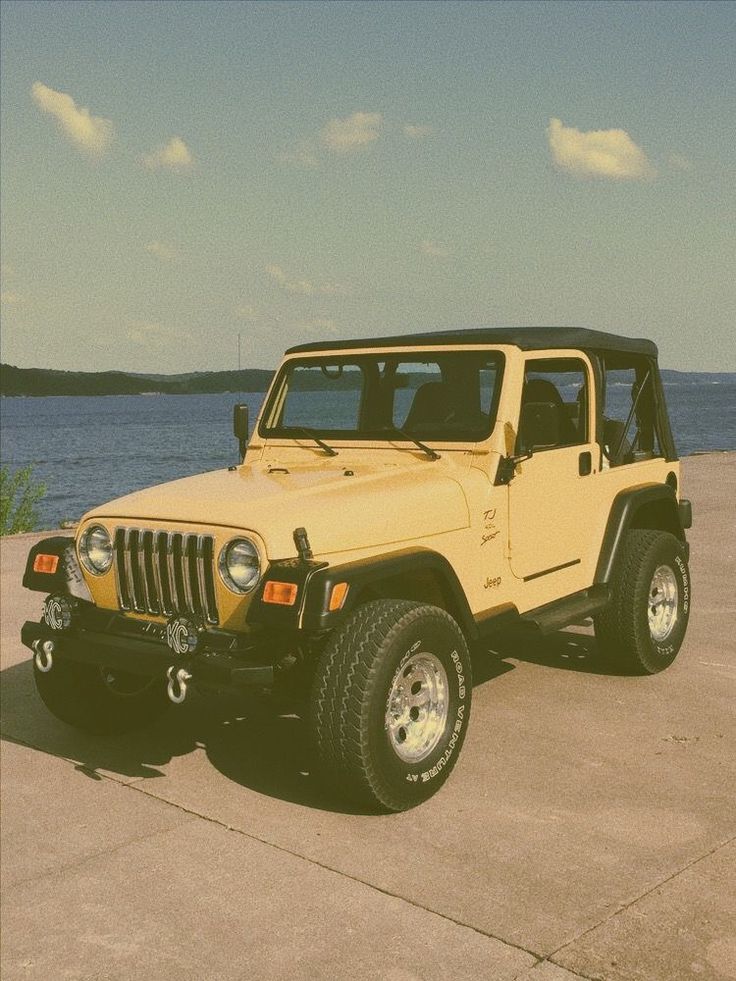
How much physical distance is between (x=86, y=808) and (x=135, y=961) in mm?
1529

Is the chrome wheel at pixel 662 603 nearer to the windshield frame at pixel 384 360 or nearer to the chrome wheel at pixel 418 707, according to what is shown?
the windshield frame at pixel 384 360

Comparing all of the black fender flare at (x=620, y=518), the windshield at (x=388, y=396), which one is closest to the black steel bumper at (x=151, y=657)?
the windshield at (x=388, y=396)

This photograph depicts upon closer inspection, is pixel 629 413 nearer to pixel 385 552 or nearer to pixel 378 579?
pixel 385 552

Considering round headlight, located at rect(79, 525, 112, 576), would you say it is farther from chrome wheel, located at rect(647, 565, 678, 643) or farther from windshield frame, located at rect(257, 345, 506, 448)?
chrome wheel, located at rect(647, 565, 678, 643)

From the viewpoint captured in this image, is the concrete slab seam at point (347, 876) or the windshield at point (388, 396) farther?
the windshield at point (388, 396)

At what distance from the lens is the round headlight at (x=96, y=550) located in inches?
205

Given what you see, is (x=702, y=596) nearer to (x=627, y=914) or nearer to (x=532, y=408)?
(x=532, y=408)

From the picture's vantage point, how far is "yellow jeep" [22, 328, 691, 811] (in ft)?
15.0

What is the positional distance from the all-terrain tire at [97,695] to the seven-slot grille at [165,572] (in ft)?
2.37

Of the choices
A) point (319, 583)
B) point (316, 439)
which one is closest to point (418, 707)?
point (319, 583)

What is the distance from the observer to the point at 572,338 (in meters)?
6.28

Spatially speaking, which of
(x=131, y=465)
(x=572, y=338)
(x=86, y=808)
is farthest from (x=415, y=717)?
(x=131, y=465)

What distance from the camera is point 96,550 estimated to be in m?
5.25

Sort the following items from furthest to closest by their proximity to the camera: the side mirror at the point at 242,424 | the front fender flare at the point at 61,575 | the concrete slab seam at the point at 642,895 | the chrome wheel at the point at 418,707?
the side mirror at the point at 242,424, the front fender flare at the point at 61,575, the chrome wheel at the point at 418,707, the concrete slab seam at the point at 642,895
